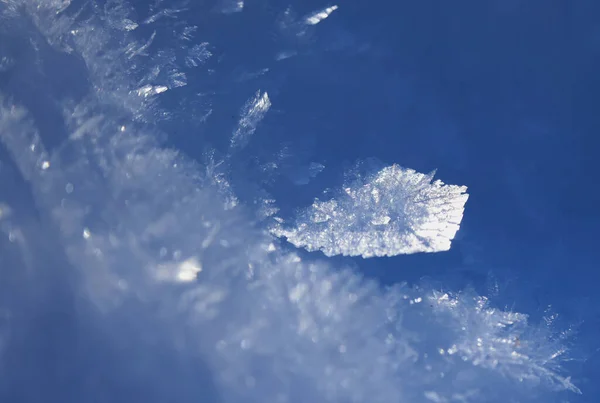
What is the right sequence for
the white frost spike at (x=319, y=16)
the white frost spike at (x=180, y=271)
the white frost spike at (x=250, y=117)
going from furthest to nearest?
→ the white frost spike at (x=180, y=271) < the white frost spike at (x=250, y=117) < the white frost spike at (x=319, y=16)

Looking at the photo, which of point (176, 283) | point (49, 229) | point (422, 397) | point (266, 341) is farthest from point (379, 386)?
point (49, 229)

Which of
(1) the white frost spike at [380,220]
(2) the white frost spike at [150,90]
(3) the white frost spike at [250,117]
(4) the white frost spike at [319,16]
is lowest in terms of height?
(1) the white frost spike at [380,220]

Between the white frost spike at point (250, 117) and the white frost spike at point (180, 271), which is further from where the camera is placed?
the white frost spike at point (180, 271)

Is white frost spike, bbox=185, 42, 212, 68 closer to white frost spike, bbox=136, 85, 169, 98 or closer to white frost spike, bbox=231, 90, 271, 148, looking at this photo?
white frost spike, bbox=136, 85, 169, 98

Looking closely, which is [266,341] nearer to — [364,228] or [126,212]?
[364,228]

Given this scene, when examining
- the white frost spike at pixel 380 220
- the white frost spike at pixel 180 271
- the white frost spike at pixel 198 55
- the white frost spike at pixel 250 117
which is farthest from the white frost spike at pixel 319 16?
the white frost spike at pixel 180 271

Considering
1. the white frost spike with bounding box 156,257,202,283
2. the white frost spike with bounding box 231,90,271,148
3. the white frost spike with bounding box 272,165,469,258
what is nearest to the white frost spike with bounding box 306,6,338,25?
the white frost spike with bounding box 231,90,271,148

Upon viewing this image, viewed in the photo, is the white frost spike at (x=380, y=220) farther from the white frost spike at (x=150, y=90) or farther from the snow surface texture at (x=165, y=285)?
the white frost spike at (x=150, y=90)
